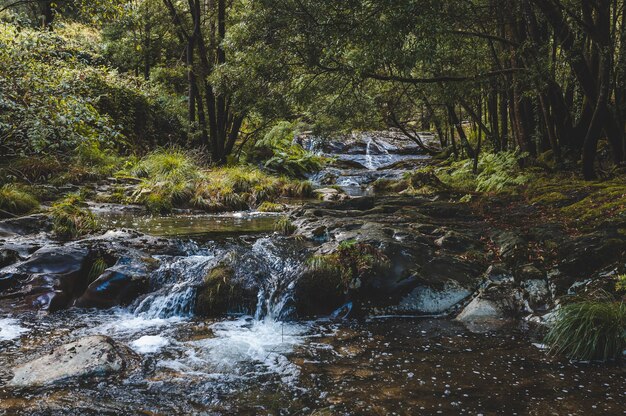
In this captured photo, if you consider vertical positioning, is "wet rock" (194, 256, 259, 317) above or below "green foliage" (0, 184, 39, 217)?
below

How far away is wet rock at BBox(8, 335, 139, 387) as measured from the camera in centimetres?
392

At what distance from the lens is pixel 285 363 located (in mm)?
4449

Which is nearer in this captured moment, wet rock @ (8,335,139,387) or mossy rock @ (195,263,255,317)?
wet rock @ (8,335,139,387)

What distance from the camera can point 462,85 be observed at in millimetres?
11336

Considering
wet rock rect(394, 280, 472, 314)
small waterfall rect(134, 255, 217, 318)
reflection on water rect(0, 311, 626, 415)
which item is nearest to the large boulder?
small waterfall rect(134, 255, 217, 318)

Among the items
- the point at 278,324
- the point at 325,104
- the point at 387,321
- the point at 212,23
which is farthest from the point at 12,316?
the point at 212,23

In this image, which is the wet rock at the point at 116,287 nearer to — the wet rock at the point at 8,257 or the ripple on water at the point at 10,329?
the ripple on water at the point at 10,329

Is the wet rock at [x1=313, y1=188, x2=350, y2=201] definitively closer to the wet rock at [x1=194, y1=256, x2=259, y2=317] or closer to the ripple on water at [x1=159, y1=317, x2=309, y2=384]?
the wet rock at [x1=194, y1=256, x2=259, y2=317]

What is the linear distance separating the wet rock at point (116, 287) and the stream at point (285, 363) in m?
0.16

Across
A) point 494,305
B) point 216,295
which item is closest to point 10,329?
point 216,295

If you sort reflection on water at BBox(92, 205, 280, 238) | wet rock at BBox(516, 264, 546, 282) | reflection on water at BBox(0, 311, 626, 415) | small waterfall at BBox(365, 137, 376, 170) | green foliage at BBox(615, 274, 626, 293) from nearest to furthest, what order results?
reflection on water at BBox(0, 311, 626, 415) < green foliage at BBox(615, 274, 626, 293) < wet rock at BBox(516, 264, 546, 282) < reflection on water at BBox(92, 205, 280, 238) < small waterfall at BBox(365, 137, 376, 170)

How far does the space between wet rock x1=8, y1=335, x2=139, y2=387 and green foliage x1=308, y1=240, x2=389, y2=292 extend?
2.71m

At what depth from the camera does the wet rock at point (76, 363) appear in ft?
12.9

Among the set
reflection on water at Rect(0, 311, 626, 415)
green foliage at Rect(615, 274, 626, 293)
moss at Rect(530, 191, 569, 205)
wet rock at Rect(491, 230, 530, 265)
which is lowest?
reflection on water at Rect(0, 311, 626, 415)
